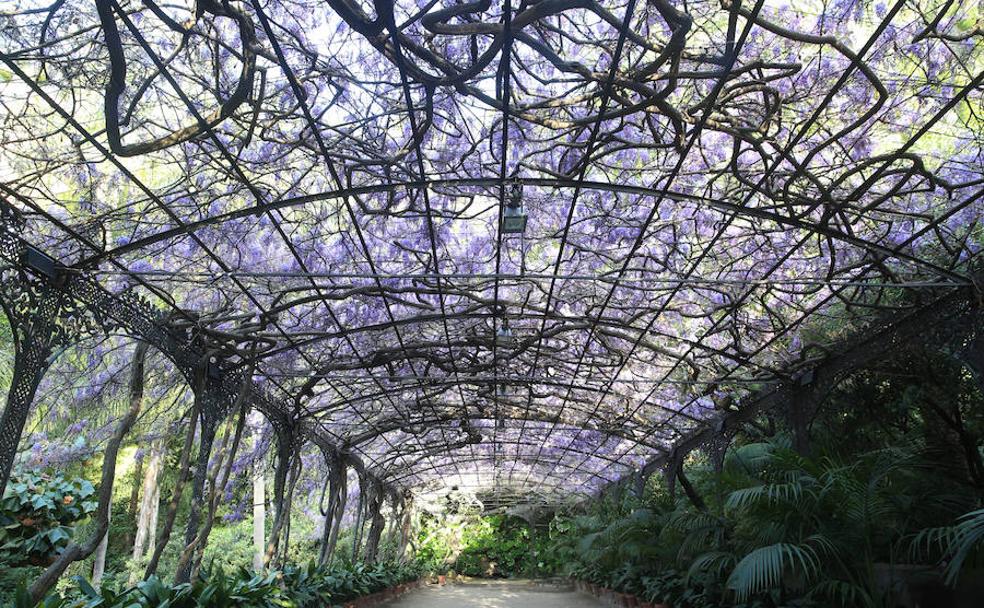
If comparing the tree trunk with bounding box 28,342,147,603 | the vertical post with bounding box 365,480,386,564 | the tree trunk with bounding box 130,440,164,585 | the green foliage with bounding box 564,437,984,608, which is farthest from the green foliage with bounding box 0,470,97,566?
the vertical post with bounding box 365,480,386,564

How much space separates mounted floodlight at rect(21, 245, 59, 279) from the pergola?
1.1 inches

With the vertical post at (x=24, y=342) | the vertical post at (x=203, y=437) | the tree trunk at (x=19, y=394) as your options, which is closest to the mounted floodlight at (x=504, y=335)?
the vertical post at (x=203, y=437)

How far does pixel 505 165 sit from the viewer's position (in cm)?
483

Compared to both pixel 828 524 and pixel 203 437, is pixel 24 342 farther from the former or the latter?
pixel 828 524

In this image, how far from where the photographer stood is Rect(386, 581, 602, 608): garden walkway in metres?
14.1

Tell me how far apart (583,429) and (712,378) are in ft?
15.1

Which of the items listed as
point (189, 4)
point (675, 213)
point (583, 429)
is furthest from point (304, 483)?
point (189, 4)

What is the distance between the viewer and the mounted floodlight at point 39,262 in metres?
4.82

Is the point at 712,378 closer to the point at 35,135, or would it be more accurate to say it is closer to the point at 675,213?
the point at 675,213

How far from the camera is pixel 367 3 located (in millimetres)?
4391

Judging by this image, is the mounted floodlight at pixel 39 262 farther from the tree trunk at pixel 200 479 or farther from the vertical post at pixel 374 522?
the vertical post at pixel 374 522

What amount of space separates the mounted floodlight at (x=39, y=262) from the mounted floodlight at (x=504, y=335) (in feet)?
13.4

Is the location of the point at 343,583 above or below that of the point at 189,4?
below

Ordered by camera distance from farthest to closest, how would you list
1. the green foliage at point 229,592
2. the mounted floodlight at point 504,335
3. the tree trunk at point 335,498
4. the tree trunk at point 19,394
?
the tree trunk at point 335,498
the mounted floodlight at point 504,335
the green foliage at point 229,592
the tree trunk at point 19,394
